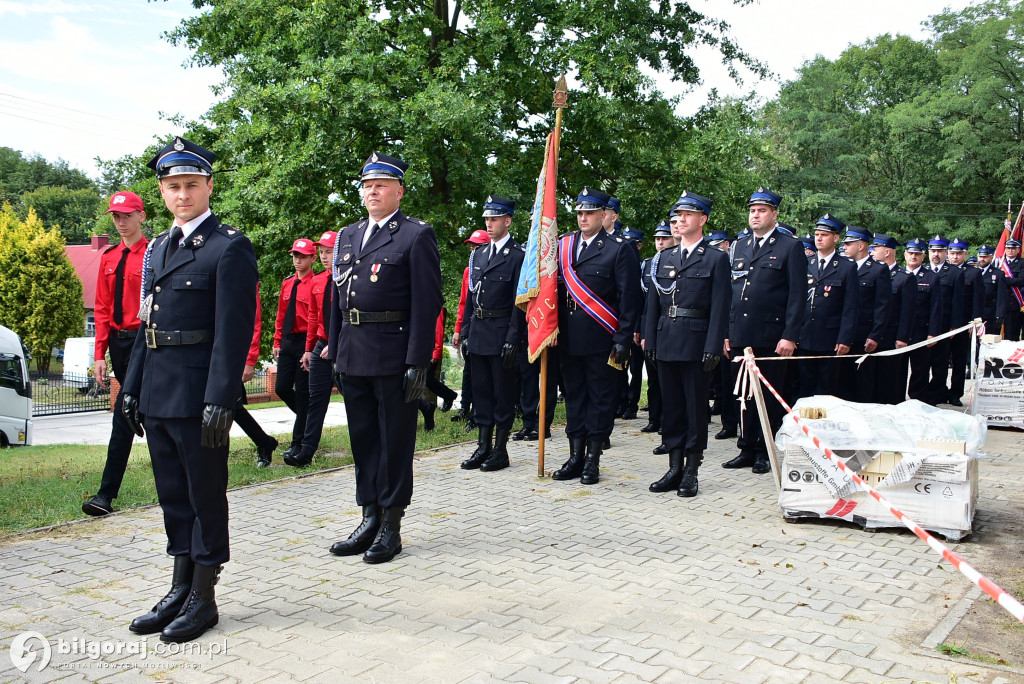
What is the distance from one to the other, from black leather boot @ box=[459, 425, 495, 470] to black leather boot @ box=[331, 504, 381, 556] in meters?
2.51

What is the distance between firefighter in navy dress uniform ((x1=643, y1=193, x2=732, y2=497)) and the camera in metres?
7.18

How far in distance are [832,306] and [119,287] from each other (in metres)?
6.97

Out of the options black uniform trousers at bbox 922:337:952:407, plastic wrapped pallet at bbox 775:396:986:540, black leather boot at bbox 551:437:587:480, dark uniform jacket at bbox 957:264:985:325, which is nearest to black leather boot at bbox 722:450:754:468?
black leather boot at bbox 551:437:587:480

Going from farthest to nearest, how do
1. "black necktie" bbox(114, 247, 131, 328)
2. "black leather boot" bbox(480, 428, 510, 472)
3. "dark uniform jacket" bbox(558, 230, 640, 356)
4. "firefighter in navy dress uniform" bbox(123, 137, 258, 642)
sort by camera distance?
"black leather boot" bbox(480, 428, 510, 472) < "dark uniform jacket" bbox(558, 230, 640, 356) < "black necktie" bbox(114, 247, 131, 328) < "firefighter in navy dress uniform" bbox(123, 137, 258, 642)

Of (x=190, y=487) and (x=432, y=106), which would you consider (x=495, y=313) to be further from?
(x=432, y=106)

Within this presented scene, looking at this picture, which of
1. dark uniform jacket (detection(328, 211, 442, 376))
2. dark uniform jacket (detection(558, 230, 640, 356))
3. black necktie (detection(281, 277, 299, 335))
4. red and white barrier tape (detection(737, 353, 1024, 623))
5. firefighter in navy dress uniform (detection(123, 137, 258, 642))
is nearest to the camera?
red and white barrier tape (detection(737, 353, 1024, 623))

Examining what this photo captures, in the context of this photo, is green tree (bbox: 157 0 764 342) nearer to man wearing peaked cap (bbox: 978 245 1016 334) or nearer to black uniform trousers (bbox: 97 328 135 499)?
man wearing peaked cap (bbox: 978 245 1016 334)

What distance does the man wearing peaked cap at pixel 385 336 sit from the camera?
17.8 ft

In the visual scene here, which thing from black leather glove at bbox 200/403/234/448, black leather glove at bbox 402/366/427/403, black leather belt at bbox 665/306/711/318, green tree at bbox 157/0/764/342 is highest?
green tree at bbox 157/0/764/342

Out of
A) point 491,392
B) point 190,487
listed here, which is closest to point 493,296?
point 491,392

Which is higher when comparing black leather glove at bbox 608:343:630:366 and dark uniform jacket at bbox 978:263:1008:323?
dark uniform jacket at bbox 978:263:1008:323

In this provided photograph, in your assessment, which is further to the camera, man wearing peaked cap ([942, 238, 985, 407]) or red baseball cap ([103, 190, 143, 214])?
man wearing peaked cap ([942, 238, 985, 407])

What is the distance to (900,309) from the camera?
11.5 metres

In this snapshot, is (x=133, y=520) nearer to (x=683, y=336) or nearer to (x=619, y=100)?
(x=683, y=336)
